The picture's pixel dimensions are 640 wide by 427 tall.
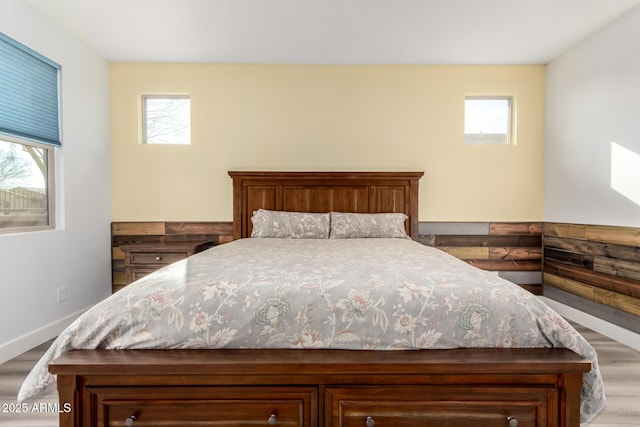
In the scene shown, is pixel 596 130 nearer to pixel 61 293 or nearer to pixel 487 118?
pixel 487 118

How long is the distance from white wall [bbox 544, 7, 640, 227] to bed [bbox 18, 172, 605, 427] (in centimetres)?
217

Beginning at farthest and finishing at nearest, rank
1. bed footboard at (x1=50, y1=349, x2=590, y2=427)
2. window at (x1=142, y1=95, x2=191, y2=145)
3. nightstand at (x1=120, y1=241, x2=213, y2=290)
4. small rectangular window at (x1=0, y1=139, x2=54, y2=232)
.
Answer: window at (x1=142, y1=95, x2=191, y2=145)
nightstand at (x1=120, y1=241, x2=213, y2=290)
small rectangular window at (x1=0, y1=139, x2=54, y2=232)
bed footboard at (x1=50, y1=349, x2=590, y2=427)

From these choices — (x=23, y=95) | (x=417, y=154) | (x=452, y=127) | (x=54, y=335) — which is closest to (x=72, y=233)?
(x=54, y=335)

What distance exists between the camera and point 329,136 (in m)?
3.60

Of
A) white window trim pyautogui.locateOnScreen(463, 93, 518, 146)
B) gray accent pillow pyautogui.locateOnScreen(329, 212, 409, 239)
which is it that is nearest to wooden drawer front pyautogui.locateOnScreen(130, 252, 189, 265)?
gray accent pillow pyautogui.locateOnScreen(329, 212, 409, 239)

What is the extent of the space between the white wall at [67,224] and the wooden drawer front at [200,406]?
1699mm

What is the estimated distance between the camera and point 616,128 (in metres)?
2.78

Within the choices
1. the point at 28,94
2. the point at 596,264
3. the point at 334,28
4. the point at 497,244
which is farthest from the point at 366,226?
the point at 28,94

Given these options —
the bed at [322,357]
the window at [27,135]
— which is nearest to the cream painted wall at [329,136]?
the window at [27,135]

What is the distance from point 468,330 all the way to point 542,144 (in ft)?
10.5

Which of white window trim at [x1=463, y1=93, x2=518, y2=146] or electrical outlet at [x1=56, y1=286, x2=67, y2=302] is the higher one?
white window trim at [x1=463, y1=93, x2=518, y2=146]

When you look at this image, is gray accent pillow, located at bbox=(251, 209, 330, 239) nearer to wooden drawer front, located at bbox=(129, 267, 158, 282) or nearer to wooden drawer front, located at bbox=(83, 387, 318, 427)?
wooden drawer front, located at bbox=(129, 267, 158, 282)

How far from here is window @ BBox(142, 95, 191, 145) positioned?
3645 millimetres

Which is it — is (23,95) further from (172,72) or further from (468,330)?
(468,330)
